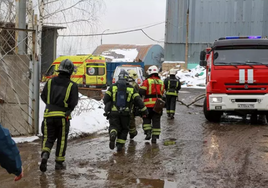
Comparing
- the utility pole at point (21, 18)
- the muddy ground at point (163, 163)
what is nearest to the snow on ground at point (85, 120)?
the muddy ground at point (163, 163)

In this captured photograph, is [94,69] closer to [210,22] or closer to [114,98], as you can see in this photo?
[114,98]

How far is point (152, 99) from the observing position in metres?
8.39

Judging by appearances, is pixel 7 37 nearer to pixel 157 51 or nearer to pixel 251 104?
pixel 251 104

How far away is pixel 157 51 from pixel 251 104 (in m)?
42.3

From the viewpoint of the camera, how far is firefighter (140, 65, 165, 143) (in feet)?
27.1

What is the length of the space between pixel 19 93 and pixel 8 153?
5737 millimetres

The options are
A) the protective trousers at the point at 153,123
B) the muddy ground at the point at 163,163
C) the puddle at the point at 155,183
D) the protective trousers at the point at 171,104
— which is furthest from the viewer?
the protective trousers at the point at 171,104

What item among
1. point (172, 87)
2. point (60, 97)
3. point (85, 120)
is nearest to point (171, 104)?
point (172, 87)

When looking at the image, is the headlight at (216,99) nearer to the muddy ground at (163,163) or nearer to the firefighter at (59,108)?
the muddy ground at (163,163)

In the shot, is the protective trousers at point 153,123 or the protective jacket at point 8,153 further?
the protective trousers at point 153,123

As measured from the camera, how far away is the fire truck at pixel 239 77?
10.5 meters

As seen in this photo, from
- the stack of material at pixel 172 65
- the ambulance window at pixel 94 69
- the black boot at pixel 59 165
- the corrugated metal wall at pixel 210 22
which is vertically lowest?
the black boot at pixel 59 165

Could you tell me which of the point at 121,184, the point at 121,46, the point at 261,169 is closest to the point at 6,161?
the point at 121,184

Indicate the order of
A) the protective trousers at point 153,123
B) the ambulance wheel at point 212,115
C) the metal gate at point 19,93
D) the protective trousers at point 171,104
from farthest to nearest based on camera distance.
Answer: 1. the protective trousers at point 171,104
2. the ambulance wheel at point 212,115
3. the protective trousers at point 153,123
4. the metal gate at point 19,93
